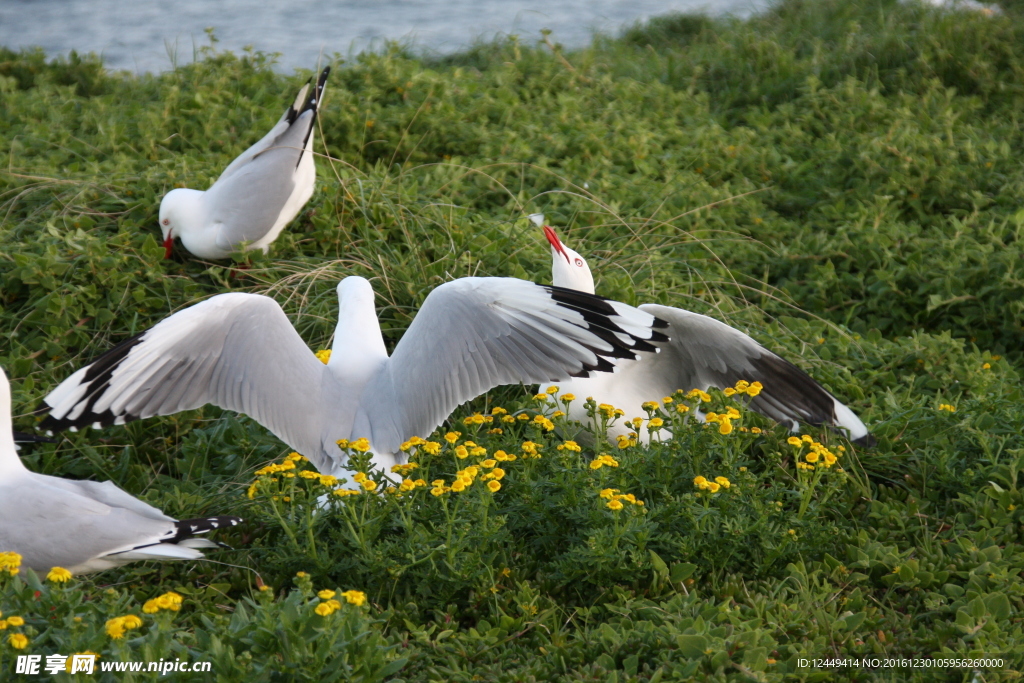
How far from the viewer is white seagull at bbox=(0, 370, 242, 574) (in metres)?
2.35

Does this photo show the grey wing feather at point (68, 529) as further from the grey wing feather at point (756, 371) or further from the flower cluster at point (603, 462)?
the grey wing feather at point (756, 371)

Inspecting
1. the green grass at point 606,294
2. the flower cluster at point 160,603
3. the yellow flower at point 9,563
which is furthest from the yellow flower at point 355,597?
the yellow flower at point 9,563

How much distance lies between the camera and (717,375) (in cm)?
313

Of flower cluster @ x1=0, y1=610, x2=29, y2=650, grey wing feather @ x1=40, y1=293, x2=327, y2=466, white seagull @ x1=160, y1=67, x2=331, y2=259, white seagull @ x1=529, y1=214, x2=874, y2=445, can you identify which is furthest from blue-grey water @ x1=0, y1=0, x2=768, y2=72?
flower cluster @ x1=0, y1=610, x2=29, y2=650

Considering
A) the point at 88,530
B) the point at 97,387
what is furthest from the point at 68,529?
the point at 97,387

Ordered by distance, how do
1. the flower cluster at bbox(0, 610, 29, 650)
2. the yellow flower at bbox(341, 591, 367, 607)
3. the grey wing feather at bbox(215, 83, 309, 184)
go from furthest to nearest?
the grey wing feather at bbox(215, 83, 309, 184) < the yellow flower at bbox(341, 591, 367, 607) < the flower cluster at bbox(0, 610, 29, 650)

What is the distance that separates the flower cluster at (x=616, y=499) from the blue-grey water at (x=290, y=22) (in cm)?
639

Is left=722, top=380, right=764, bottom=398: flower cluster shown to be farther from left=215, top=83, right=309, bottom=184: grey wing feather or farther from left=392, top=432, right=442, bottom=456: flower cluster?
left=215, top=83, right=309, bottom=184: grey wing feather

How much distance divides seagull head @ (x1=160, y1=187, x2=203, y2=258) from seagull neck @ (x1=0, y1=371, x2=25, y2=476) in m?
1.22

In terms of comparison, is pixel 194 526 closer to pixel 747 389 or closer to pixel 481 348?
pixel 481 348

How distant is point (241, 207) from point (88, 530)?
1730mm

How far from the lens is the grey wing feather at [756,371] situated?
3.02m

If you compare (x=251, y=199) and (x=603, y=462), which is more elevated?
(x=251, y=199)

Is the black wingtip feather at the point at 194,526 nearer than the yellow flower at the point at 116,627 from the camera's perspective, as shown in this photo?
No
